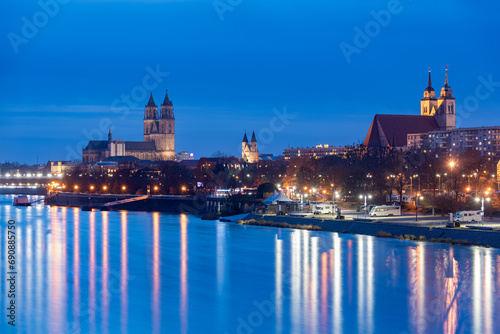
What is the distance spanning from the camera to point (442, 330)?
55.9 feet

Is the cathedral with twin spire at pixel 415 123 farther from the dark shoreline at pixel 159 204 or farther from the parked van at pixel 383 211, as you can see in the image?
the parked van at pixel 383 211

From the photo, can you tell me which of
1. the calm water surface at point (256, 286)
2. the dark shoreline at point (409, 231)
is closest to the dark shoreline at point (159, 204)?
the dark shoreline at point (409, 231)

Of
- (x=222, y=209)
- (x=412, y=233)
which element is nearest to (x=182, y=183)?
(x=222, y=209)

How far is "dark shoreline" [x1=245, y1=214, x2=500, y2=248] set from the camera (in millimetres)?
32500

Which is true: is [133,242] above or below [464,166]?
below

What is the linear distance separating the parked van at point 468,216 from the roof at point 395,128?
3539 inches

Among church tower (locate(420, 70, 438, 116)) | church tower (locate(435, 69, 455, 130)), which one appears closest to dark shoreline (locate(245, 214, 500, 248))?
church tower (locate(435, 69, 455, 130))

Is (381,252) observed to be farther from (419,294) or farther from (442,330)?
(442,330)

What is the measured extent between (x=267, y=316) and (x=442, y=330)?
479cm

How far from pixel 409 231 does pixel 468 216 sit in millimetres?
3603

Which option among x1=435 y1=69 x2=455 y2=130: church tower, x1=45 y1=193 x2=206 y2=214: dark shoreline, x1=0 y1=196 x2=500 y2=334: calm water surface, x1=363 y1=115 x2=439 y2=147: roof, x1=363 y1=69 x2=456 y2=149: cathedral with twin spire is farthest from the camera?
x1=435 y1=69 x2=455 y2=130: church tower

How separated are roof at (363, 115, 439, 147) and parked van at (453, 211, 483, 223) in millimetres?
89903

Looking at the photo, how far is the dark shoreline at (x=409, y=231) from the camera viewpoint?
107ft

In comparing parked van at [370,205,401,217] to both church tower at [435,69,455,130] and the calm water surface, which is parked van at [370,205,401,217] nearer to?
the calm water surface
